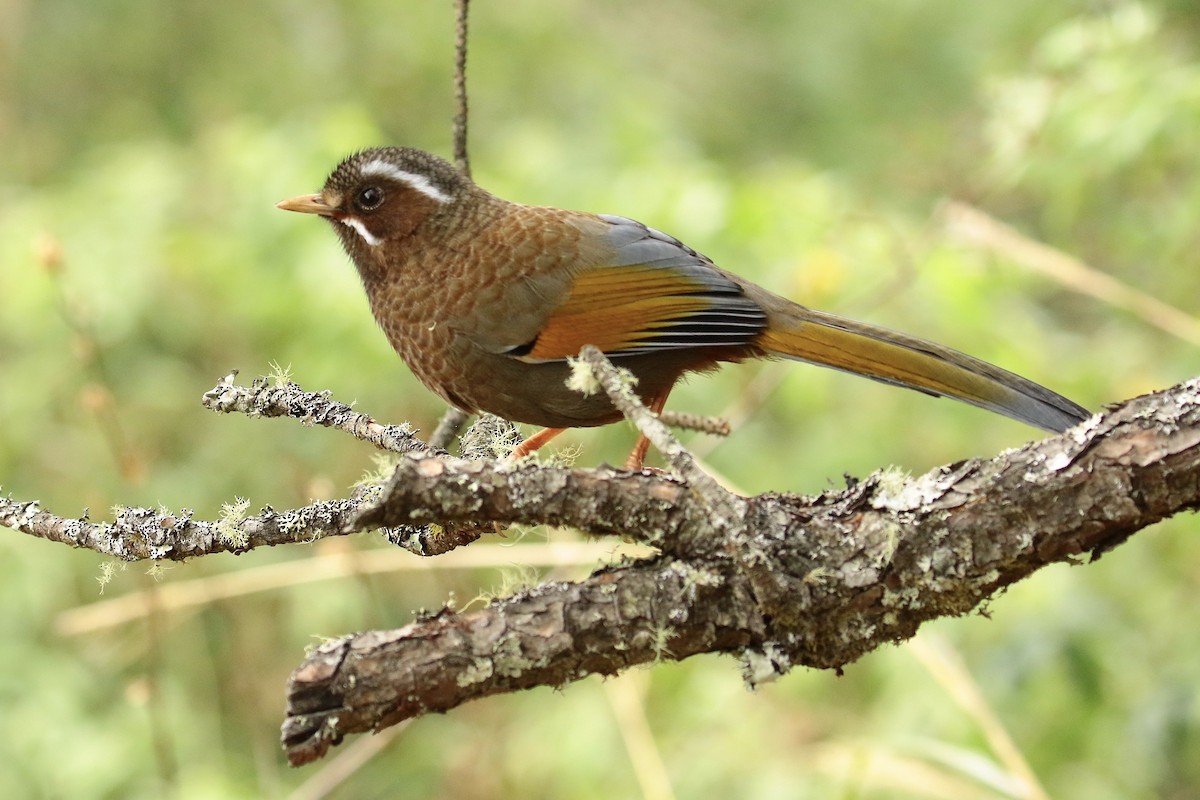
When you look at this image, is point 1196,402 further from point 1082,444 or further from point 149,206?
point 149,206

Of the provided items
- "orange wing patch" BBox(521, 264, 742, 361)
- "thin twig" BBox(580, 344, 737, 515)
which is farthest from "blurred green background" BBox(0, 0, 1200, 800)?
"thin twig" BBox(580, 344, 737, 515)

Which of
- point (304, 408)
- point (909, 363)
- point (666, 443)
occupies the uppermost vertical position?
point (304, 408)

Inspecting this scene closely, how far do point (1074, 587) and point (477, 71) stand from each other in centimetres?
569

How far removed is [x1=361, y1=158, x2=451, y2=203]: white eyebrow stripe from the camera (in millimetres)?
3590

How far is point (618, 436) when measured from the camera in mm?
5754

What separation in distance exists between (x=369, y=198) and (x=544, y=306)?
0.69 meters

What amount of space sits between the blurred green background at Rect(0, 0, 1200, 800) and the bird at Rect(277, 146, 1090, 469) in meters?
0.63

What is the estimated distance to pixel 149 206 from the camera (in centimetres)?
586

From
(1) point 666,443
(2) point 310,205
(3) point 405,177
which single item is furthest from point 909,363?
(2) point 310,205

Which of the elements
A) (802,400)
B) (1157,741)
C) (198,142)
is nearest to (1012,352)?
(802,400)

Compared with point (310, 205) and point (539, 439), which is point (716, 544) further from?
point (310, 205)

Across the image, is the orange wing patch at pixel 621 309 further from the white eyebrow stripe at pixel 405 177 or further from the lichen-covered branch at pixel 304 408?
the lichen-covered branch at pixel 304 408

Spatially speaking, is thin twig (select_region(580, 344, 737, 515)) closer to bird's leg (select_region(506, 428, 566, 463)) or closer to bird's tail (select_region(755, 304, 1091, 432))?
bird's tail (select_region(755, 304, 1091, 432))

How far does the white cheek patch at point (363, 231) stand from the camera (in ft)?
11.8
